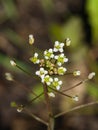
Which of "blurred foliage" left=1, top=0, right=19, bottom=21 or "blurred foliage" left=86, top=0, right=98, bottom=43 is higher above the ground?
"blurred foliage" left=1, top=0, right=19, bottom=21

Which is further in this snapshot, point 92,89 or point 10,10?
point 10,10

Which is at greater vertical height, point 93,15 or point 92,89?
point 93,15

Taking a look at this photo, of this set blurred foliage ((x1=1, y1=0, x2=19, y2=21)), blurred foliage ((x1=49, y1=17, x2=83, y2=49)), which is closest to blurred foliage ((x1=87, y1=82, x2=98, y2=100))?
blurred foliage ((x1=49, y1=17, x2=83, y2=49))

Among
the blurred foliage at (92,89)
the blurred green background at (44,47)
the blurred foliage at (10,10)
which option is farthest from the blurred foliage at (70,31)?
the blurred foliage at (92,89)

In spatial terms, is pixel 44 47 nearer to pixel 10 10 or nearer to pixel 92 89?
pixel 10 10

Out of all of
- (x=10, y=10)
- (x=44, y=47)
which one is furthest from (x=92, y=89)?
(x=10, y=10)

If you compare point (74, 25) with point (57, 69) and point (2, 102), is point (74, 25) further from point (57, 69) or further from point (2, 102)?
point (57, 69)

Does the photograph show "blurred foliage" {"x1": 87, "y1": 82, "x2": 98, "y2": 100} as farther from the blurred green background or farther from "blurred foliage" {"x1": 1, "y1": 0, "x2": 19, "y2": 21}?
"blurred foliage" {"x1": 1, "y1": 0, "x2": 19, "y2": 21}

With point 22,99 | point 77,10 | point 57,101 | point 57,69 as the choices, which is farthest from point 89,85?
point 57,69

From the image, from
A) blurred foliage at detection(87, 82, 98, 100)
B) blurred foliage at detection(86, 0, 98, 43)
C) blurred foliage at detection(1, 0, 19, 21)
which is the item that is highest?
blurred foliage at detection(1, 0, 19, 21)
